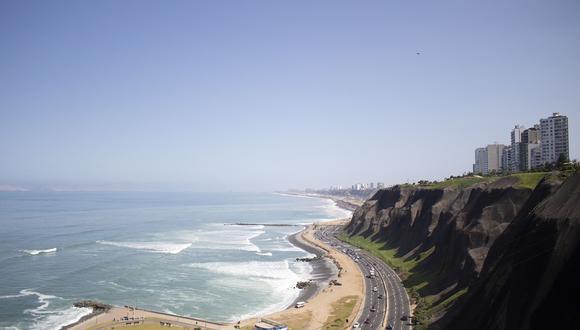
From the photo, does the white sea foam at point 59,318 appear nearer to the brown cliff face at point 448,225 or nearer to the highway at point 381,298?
the highway at point 381,298

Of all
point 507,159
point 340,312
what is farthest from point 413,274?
point 507,159

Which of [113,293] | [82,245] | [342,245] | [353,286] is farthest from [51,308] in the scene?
[342,245]

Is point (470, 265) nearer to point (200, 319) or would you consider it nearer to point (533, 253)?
point (533, 253)

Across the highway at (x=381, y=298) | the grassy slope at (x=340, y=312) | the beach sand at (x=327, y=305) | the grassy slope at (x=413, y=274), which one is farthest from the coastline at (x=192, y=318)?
the grassy slope at (x=413, y=274)

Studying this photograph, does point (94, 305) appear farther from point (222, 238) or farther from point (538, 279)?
point (222, 238)

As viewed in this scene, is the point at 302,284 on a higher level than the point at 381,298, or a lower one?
lower

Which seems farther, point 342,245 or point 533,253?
point 342,245

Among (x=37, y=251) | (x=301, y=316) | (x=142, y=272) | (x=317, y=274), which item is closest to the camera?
(x=301, y=316)
